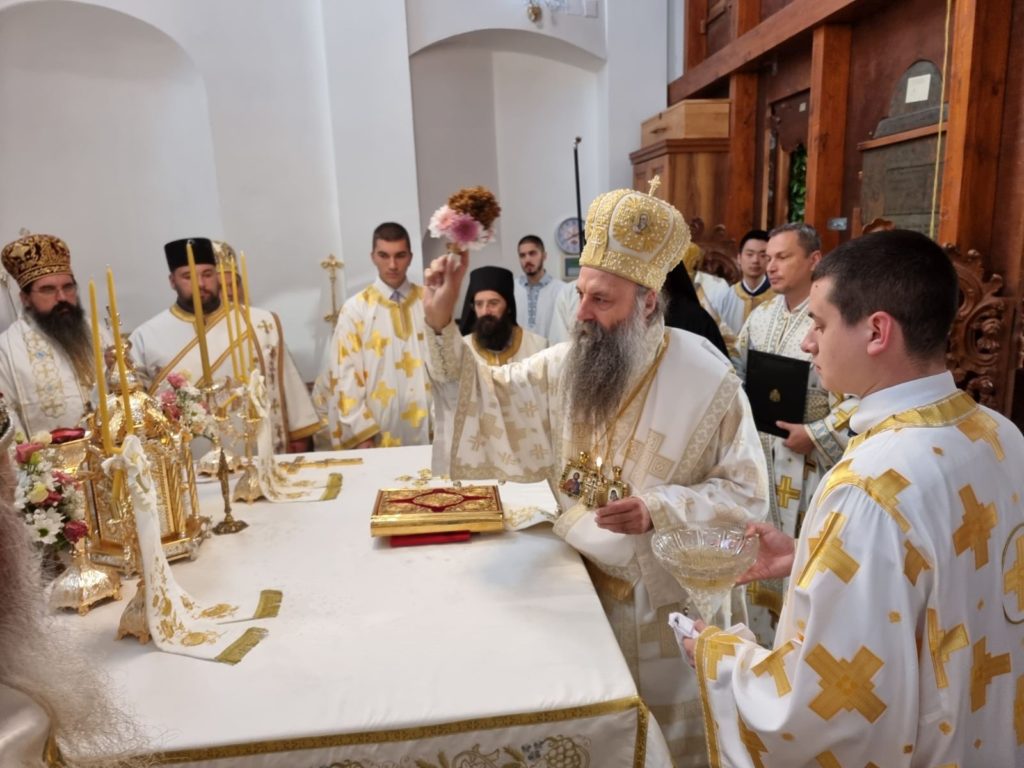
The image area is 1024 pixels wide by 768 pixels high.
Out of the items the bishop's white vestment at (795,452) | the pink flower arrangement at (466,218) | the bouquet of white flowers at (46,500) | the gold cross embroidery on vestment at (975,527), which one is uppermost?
the pink flower arrangement at (466,218)

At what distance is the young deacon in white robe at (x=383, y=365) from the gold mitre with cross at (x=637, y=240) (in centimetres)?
279

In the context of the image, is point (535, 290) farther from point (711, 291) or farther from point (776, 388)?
point (776, 388)

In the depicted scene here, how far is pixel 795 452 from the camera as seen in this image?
3.37 meters

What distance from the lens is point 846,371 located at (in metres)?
1.38

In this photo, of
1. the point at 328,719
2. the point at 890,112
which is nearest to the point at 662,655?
the point at 328,719

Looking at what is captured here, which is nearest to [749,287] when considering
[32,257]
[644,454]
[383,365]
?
[383,365]

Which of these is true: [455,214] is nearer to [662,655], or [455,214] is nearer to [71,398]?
[662,655]

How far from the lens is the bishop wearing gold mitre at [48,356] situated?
3.93m

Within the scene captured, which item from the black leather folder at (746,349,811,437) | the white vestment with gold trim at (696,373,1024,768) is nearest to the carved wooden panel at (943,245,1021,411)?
the black leather folder at (746,349,811,437)

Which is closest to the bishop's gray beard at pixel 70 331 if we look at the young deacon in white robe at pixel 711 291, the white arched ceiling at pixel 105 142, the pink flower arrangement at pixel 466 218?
the white arched ceiling at pixel 105 142

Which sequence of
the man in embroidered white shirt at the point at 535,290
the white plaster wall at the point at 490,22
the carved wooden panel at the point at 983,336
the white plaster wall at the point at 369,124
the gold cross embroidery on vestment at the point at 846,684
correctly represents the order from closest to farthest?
the gold cross embroidery on vestment at the point at 846,684
the carved wooden panel at the point at 983,336
the white plaster wall at the point at 369,124
the white plaster wall at the point at 490,22
the man in embroidered white shirt at the point at 535,290

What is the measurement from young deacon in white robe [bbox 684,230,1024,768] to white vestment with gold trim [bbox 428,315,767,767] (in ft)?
2.29

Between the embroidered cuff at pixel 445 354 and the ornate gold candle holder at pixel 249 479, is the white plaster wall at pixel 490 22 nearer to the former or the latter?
the ornate gold candle holder at pixel 249 479

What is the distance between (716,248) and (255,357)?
3901mm
